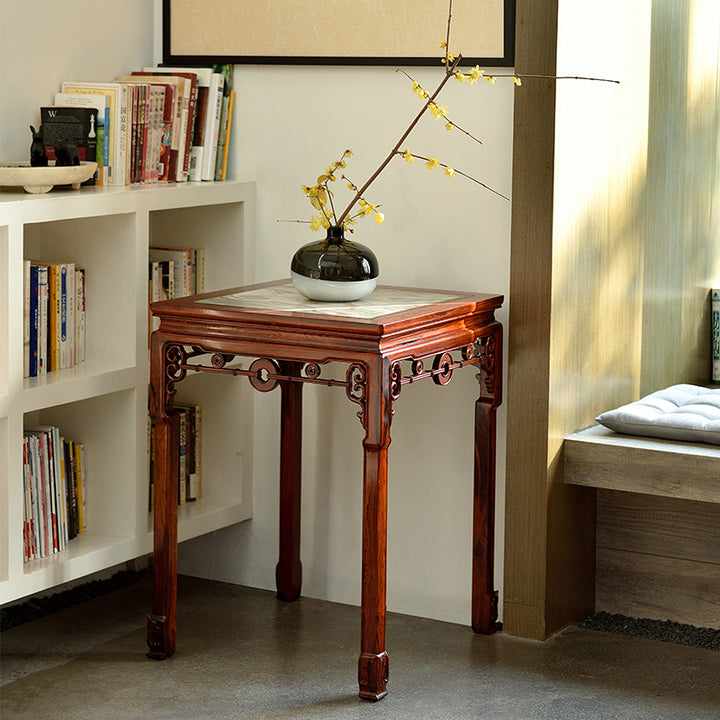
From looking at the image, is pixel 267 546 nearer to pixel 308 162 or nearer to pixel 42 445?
→ pixel 42 445

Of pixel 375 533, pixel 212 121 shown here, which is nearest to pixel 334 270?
pixel 375 533

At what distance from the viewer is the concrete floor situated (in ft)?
8.57

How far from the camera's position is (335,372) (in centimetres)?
329

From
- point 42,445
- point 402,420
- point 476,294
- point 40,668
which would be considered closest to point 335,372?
point 402,420

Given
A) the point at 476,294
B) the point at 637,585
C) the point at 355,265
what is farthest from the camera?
the point at 637,585

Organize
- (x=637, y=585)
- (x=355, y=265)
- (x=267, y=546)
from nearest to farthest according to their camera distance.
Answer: (x=355, y=265) < (x=637, y=585) < (x=267, y=546)

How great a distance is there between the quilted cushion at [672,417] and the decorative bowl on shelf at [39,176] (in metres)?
1.34

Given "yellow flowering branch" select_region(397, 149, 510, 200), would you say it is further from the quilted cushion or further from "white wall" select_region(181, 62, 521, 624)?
the quilted cushion

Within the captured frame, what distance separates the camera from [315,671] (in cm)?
281

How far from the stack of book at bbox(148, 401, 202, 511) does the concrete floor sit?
311 mm

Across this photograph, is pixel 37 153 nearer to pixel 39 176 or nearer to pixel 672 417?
pixel 39 176

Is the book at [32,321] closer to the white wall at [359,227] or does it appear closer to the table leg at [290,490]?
the white wall at [359,227]

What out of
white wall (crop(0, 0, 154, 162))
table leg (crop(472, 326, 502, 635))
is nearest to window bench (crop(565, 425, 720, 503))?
table leg (crop(472, 326, 502, 635))

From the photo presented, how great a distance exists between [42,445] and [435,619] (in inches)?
41.8
